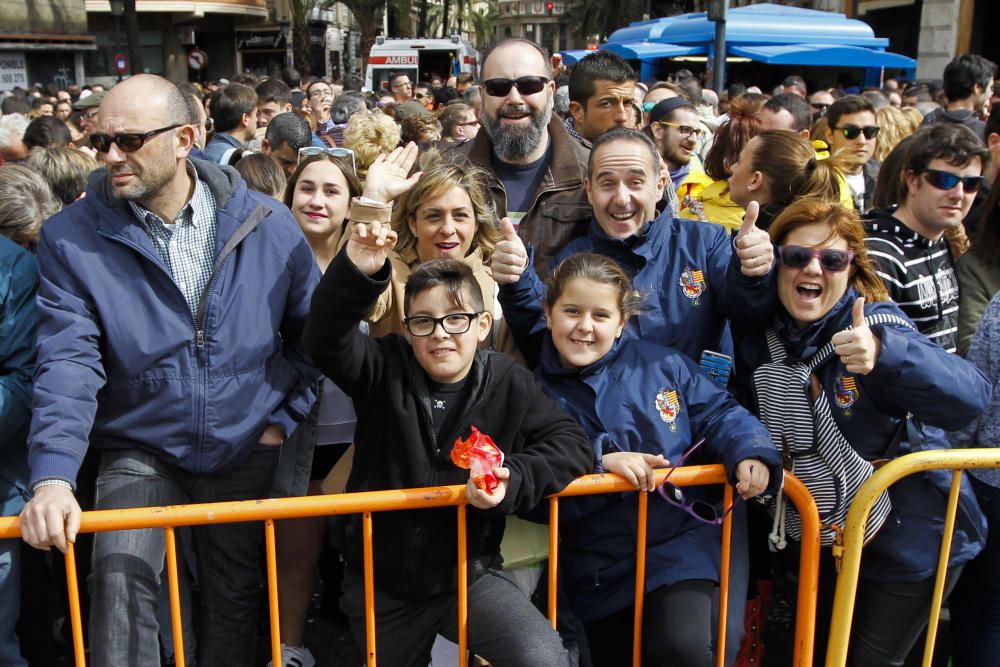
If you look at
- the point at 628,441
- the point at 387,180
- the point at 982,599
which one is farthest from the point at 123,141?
the point at 982,599

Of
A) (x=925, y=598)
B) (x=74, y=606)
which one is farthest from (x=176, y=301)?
(x=925, y=598)

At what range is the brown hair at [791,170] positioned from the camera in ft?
12.4

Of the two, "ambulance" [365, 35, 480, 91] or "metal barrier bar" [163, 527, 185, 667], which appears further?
"ambulance" [365, 35, 480, 91]

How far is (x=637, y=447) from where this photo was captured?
273 cm

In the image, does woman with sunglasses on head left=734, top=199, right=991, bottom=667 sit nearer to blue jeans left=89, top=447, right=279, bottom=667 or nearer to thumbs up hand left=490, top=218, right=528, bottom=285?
thumbs up hand left=490, top=218, right=528, bottom=285

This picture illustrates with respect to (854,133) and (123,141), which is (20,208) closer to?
(123,141)

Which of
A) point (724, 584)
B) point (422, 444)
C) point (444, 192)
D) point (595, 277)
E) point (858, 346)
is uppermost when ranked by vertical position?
point (444, 192)

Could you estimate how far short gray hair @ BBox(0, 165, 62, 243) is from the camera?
10.3 ft

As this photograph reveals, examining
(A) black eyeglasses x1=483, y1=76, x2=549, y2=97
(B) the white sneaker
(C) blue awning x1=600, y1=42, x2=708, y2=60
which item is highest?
(C) blue awning x1=600, y1=42, x2=708, y2=60

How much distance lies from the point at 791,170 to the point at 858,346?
1.59 m

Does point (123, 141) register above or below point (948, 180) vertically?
above

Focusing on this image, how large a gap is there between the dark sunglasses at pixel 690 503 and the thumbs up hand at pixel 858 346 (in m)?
0.51

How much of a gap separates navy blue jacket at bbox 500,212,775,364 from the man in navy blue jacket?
0.82 metres

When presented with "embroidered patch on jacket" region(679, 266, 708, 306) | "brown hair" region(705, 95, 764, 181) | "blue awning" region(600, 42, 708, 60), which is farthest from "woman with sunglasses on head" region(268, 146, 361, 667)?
"blue awning" region(600, 42, 708, 60)
